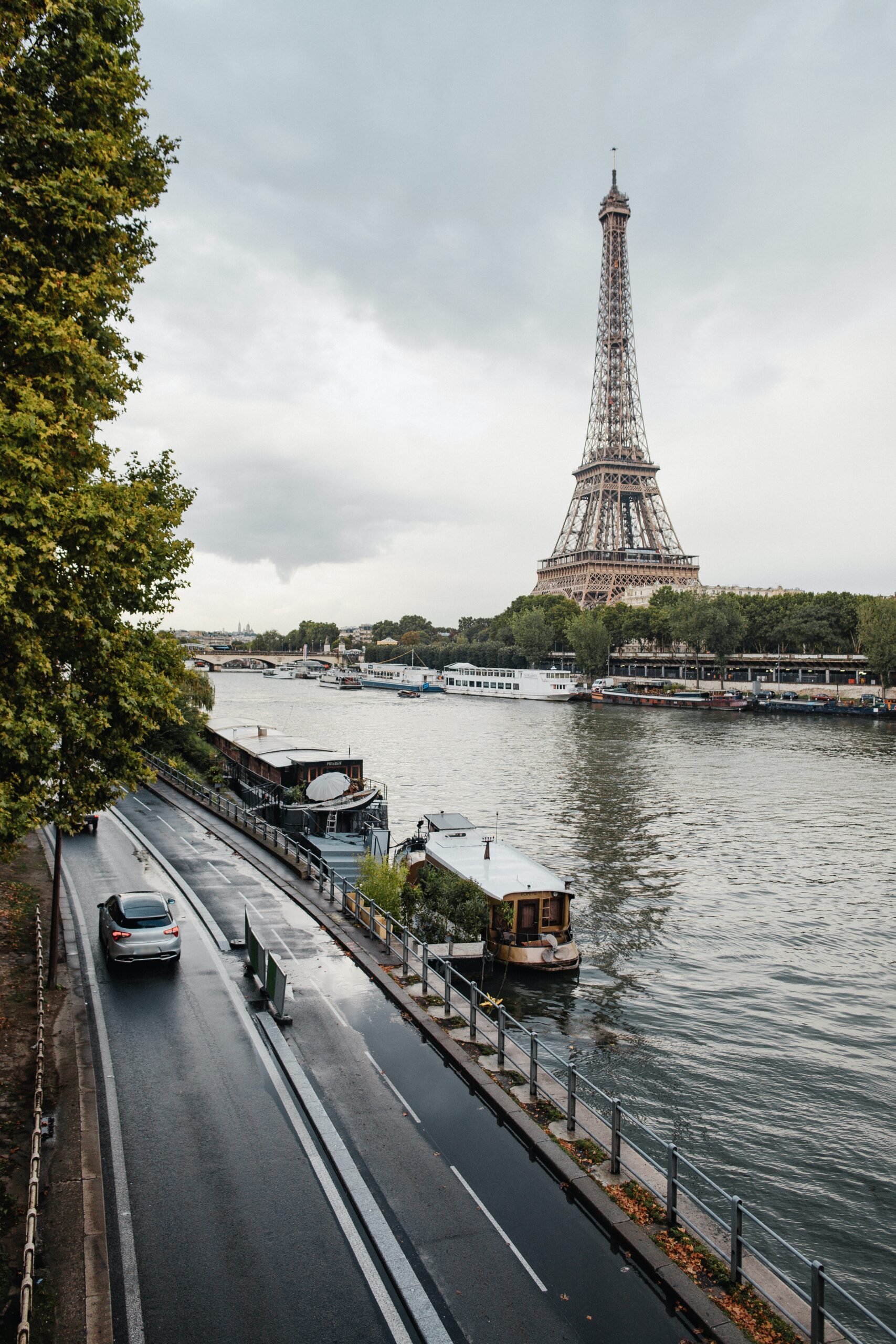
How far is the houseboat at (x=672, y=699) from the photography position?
118812 mm

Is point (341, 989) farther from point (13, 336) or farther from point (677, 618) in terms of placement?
point (677, 618)

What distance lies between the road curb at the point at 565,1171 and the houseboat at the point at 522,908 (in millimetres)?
4502

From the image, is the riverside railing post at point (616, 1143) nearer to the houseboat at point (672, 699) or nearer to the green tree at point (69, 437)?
the green tree at point (69, 437)

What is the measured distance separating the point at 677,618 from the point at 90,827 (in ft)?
391

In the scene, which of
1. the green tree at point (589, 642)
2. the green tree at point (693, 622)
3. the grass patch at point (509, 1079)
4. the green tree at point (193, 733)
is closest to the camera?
the grass patch at point (509, 1079)

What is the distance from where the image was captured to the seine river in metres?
15.4

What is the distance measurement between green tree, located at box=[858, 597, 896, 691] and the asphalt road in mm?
108662

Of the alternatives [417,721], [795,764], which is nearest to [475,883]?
[795,764]

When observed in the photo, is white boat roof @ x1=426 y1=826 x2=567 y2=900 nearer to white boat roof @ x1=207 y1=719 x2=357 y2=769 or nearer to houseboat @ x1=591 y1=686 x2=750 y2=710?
white boat roof @ x1=207 y1=719 x2=357 y2=769

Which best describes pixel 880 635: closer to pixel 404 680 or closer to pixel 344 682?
pixel 404 680

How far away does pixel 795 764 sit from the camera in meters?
63.8

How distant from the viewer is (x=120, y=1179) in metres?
11.6

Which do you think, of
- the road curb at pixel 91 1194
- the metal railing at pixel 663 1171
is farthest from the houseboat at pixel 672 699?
the road curb at pixel 91 1194

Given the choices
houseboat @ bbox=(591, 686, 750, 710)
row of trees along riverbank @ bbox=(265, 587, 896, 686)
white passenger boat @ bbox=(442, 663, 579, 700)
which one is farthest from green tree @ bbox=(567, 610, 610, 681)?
houseboat @ bbox=(591, 686, 750, 710)
